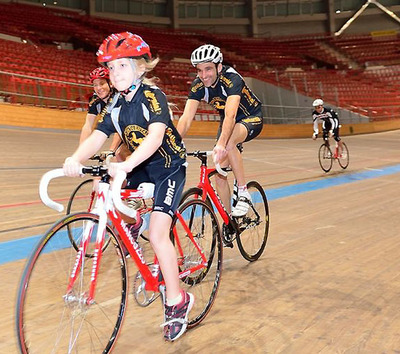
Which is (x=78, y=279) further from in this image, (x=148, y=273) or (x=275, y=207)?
(x=275, y=207)

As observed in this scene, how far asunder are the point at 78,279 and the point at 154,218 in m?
0.44

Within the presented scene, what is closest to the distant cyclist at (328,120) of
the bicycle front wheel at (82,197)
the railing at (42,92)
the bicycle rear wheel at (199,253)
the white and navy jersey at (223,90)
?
the railing at (42,92)

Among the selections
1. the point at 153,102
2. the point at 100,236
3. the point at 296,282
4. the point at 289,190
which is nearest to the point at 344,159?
the point at 289,190

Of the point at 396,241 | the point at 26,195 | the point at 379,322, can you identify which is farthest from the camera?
the point at 26,195

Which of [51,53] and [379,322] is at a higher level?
[51,53]

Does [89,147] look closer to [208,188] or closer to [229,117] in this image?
[208,188]

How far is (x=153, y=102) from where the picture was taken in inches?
83.3

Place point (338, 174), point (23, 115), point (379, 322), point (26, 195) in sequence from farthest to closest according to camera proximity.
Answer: point (23, 115) < point (338, 174) < point (26, 195) < point (379, 322)

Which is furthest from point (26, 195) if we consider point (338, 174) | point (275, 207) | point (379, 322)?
point (338, 174)

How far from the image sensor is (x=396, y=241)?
4242 millimetres

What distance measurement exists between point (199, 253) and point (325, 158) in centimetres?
740

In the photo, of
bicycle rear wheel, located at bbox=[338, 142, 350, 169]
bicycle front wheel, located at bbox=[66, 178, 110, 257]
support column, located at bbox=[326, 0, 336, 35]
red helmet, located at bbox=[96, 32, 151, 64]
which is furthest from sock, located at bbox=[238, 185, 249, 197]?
support column, located at bbox=[326, 0, 336, 35]

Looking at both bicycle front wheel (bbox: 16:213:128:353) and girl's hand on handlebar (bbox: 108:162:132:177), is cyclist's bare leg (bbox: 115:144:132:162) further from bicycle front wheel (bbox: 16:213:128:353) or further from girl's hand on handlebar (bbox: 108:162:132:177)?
girl's hand on handlebar (bbox: 108:162:132:177)

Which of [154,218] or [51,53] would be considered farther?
[51,53]
